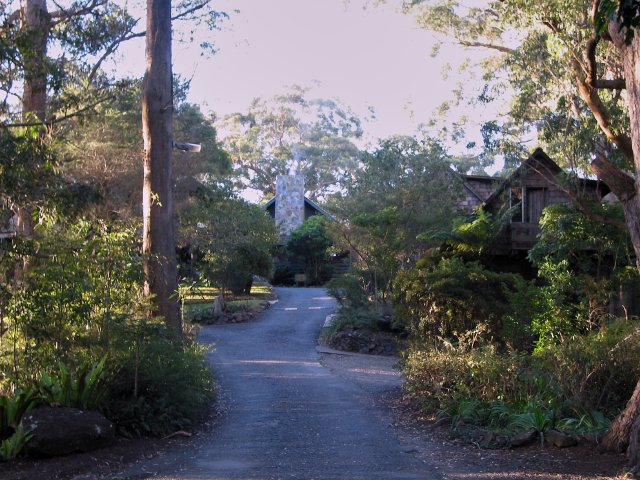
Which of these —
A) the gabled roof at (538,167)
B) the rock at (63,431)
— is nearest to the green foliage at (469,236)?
the gabled roof at (538,167)

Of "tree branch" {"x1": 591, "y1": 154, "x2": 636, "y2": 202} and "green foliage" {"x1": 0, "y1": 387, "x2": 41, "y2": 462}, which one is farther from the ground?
"tree branch" {"x1": 591, "y1": 154, "x2": 636, "y2": 202}

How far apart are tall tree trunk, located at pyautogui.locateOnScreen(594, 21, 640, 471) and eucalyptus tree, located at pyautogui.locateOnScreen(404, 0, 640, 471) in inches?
0.4

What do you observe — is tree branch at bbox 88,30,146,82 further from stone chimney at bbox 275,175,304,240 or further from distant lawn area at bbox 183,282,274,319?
stone chimney at bbox 275,175,304,240

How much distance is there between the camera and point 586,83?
1041cm

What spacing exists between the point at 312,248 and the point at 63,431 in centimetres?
3780

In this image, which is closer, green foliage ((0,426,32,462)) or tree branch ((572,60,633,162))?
green foliage ((0,426,32,462))

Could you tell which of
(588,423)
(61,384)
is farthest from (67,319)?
(588,423)

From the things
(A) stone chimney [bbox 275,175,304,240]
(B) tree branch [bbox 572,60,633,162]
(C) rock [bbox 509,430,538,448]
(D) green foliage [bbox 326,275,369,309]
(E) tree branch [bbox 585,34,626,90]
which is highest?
(A) stone chimney [bbox 275,175,304,240]

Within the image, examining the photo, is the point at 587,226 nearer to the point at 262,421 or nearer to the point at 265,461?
the point at 262,421

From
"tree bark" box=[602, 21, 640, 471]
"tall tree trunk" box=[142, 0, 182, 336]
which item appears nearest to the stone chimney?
"tall tree trunk" box=[142, 0, 182, 336]

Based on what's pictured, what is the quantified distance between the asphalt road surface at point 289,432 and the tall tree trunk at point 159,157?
2.47 meters

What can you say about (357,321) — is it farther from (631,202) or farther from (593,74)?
(631,202)

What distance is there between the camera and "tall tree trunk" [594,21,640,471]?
8.52 m

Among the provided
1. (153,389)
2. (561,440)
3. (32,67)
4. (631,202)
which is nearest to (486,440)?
(561,440)
